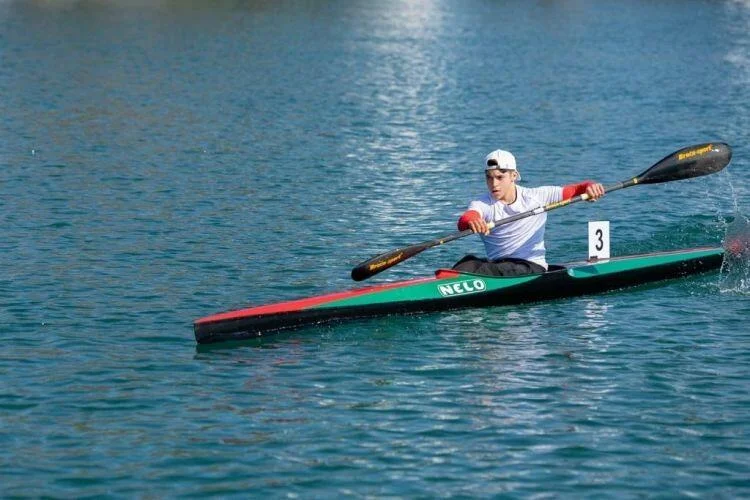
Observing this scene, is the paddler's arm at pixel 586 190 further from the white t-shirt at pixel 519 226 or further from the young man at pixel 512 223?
the white t-shirt at pixel 519 226

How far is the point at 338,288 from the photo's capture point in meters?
18.6

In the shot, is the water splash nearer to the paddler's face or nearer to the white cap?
the paddler's face

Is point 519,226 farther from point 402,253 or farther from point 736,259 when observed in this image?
point 736,259

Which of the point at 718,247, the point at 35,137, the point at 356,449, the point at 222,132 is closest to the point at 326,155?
the point at 222,132

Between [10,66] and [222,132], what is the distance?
1671cm

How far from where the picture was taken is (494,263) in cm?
1731

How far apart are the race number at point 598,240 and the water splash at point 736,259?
1691mm

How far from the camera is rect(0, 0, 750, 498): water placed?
1206 cm

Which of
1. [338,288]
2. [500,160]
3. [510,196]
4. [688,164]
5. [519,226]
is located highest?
[500,160]

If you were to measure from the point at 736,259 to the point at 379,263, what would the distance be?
18.5 feet

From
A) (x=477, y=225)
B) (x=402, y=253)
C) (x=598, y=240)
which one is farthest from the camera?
(x=598, y=240)

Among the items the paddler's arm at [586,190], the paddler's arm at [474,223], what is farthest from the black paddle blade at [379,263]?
the paddler's arm at [586,190]

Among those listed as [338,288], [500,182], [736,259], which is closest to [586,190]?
[500,182]

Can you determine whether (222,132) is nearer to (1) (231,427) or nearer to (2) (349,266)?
(2) (349,266)
